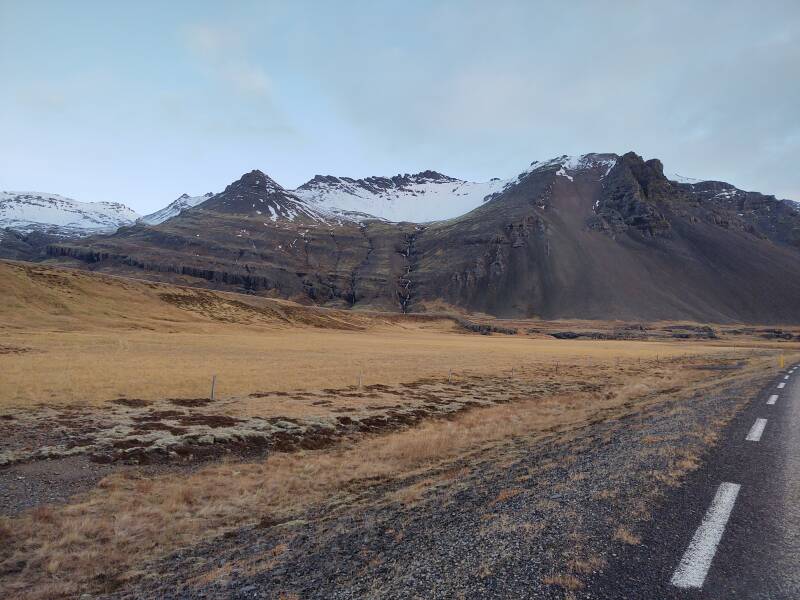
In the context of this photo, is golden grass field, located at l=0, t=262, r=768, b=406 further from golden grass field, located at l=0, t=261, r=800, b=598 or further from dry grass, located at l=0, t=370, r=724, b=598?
dry grass, located at l=0, t=370, r=724, b=598

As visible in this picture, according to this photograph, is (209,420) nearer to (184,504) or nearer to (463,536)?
(184,504)

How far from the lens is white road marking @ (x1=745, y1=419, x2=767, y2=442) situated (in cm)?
1275

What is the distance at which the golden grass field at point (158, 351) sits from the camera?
28.2 meters

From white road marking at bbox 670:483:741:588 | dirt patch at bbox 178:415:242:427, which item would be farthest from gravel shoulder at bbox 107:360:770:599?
dirt patch at bbox 178:415:242:427

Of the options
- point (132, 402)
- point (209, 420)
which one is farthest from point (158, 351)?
point (209, 420)

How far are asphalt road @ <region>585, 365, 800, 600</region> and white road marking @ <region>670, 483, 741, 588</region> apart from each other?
13 mm

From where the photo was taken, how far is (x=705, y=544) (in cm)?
657

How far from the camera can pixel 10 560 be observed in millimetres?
9422

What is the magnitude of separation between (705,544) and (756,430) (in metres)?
9.81

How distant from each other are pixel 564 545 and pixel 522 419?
58.6 ft

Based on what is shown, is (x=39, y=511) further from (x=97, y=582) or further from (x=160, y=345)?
(x=160, y=345)

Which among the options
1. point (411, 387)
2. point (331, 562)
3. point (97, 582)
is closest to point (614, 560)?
point (331, 562)

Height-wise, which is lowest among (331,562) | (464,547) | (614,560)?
(331,562)

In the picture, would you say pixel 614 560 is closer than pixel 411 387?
Yes
